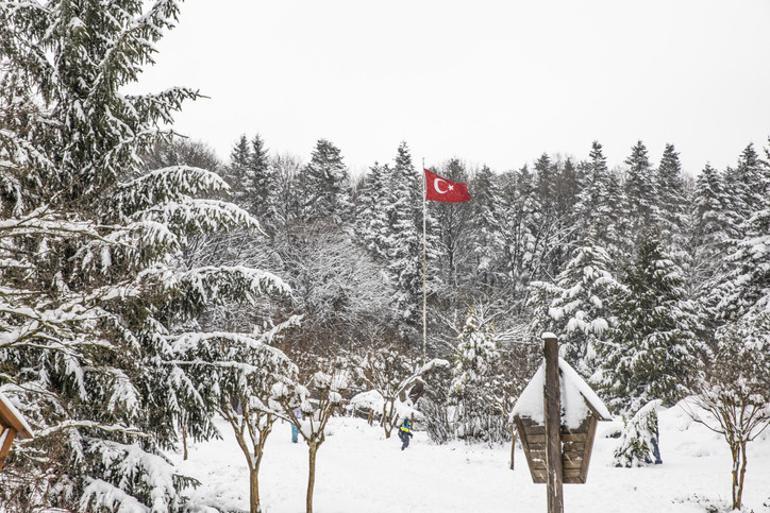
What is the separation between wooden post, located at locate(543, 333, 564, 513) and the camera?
4578 mm

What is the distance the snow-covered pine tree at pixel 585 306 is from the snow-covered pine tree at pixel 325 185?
739 inches

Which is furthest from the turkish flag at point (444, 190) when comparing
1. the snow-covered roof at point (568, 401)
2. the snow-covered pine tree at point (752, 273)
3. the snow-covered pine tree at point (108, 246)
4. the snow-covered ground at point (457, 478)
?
the snow-covered roof at point (568, 401)

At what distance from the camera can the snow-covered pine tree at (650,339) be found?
20688 millimetres

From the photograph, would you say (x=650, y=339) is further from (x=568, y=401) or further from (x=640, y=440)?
(x=568, y=401)

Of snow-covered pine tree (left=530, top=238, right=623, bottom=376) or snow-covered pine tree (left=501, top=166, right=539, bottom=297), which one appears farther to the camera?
snow-covered pine tree (left=501, top=166, right=539, bottom=297)

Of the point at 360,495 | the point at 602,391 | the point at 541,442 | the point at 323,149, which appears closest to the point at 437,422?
the point at 602,391

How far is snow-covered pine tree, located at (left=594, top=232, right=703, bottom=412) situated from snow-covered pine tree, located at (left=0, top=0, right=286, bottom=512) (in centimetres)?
1733

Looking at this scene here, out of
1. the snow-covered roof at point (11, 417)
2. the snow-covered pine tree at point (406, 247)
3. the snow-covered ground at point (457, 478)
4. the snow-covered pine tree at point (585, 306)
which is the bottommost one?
the snow-covered ground at point (457, 478)

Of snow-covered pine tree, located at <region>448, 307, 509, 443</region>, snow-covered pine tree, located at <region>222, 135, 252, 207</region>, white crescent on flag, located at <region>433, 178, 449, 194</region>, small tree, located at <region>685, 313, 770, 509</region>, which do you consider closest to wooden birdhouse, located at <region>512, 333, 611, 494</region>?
small tree, located at <region>685, 313, 770, 509</region>

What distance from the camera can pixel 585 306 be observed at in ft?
81.4

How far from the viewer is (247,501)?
12.3 meters

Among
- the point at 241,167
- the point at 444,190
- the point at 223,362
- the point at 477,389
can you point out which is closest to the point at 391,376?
the point at 477,389

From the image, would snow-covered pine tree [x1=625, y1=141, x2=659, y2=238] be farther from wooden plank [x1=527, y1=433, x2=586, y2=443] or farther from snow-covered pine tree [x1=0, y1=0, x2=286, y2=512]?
wooden plank [x1=527, y1=433, x2=586, y2=443]

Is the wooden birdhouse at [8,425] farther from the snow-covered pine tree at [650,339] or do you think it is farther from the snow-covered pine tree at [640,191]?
the snow-covered pine tree at [640,191]
